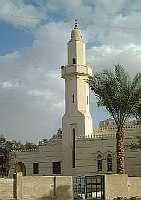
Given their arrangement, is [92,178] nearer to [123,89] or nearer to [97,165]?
[123,89]

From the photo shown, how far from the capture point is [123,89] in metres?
37.8

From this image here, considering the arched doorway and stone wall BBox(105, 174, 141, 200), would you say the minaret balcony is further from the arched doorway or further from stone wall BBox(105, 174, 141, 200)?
stone wall BBox(105, 174, 141, 200)

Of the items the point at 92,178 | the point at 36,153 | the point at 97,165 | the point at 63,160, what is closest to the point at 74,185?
the point at 92,178

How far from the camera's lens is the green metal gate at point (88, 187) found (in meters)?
31.4

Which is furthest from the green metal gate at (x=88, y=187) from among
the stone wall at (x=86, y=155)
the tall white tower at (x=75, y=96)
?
the tall white tower at (x=75, y=96)

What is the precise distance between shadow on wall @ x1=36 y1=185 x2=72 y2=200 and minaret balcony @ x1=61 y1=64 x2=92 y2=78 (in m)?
22.6

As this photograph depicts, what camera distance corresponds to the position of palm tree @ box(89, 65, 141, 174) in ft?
123

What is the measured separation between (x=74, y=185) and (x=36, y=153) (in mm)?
24340

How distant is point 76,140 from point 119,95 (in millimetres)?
14147

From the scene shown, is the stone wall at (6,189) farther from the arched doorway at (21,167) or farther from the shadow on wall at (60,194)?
the arched doorway at (21,167)

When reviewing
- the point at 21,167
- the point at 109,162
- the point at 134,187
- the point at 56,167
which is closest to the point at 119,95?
the point at 134,187

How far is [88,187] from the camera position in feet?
105

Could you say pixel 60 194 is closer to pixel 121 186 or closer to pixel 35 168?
pixel 121 186

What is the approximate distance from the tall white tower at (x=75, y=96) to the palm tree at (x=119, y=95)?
40.3 feet
